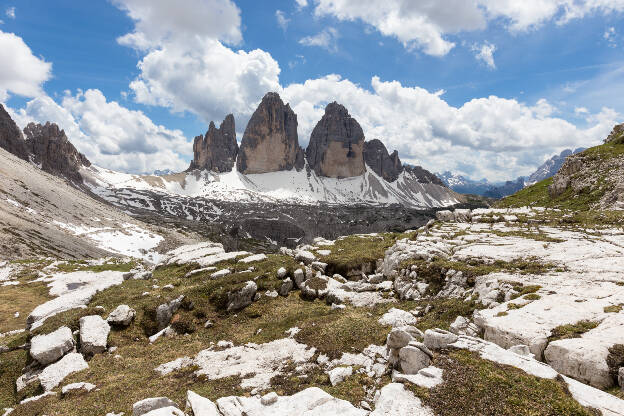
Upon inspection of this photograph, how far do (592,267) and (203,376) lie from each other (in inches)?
1056

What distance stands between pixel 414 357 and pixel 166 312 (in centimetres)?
2245

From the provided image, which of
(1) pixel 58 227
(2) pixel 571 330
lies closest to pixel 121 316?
(2) pixel 571 330

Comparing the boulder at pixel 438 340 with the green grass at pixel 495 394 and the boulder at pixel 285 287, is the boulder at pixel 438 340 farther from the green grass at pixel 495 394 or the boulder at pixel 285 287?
the boulder at pixel 285 287

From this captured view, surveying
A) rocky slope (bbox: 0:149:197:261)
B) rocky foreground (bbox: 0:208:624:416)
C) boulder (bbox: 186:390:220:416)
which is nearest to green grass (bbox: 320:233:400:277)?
rocky foreground (bbox: 0:208:624:416)

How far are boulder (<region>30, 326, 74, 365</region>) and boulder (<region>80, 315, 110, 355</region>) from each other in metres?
0.81

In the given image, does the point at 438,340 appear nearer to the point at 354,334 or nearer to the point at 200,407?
the point at 354,334

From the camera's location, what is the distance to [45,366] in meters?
20.2

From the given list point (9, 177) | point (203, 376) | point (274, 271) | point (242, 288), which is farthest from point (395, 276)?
point (9, 177)

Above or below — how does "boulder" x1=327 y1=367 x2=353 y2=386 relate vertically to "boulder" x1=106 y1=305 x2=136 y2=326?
above

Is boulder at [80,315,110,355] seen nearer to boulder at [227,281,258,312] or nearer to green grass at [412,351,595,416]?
boulder at [227,281,258,312]

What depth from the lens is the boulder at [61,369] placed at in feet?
59.6

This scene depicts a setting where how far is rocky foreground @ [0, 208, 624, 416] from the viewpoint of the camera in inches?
434

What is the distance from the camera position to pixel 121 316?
2478cm

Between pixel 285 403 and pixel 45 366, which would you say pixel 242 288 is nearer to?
pixel 45 366
